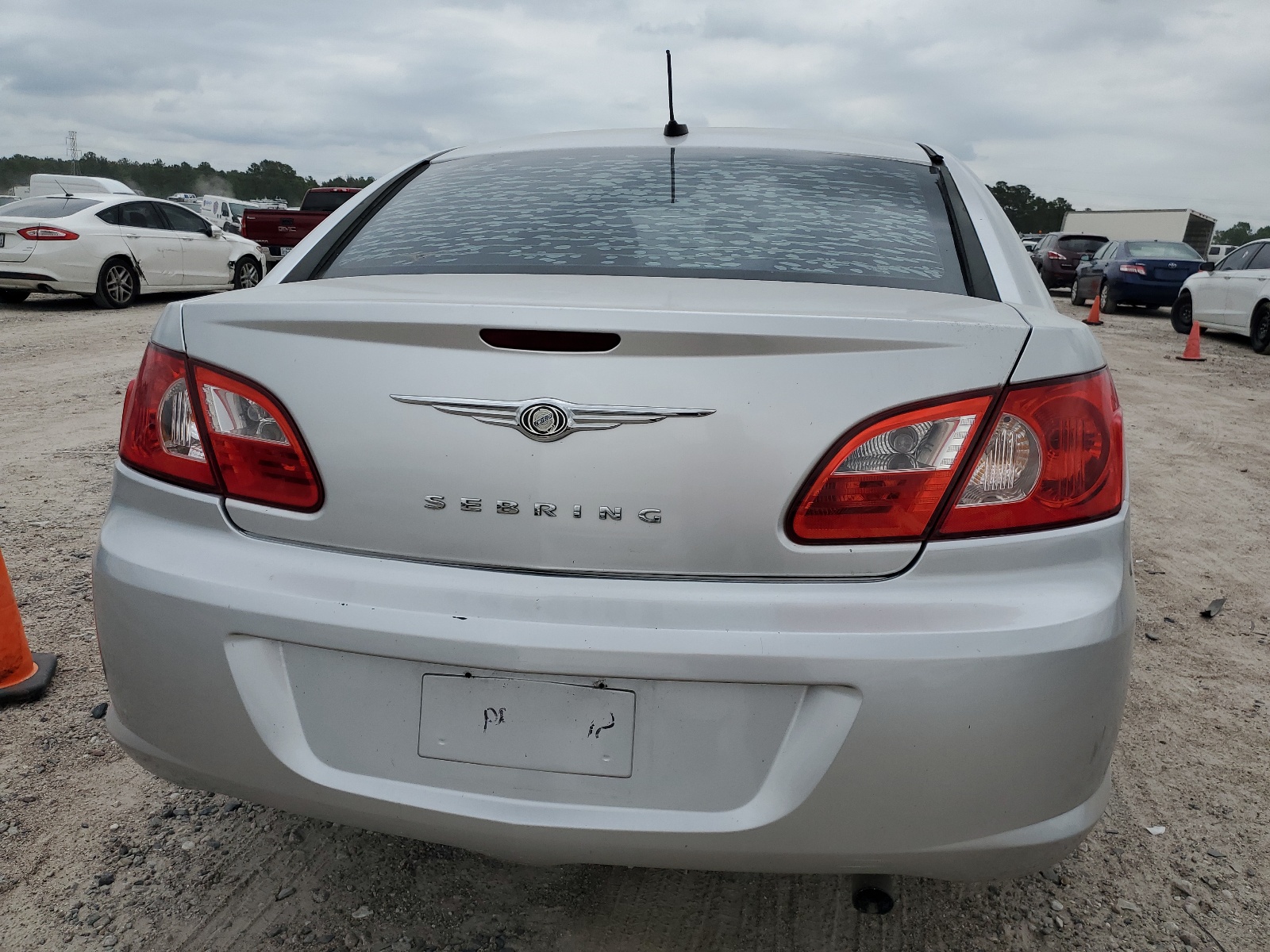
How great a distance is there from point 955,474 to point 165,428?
1.27 m

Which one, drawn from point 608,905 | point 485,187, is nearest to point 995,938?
point 608,905

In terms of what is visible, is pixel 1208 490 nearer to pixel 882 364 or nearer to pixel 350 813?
pixel 882 364

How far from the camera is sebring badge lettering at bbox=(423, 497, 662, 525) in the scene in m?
1.43

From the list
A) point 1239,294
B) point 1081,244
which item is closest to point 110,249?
point 1239,294

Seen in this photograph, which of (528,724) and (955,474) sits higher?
(955,474)

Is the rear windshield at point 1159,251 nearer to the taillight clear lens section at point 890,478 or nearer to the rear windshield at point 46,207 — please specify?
the rear windshield at point 46,207

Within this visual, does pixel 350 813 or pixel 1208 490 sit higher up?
pixel 350 813

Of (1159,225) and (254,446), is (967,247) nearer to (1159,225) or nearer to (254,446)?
(254,446)

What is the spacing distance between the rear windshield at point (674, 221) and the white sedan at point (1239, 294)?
11887 millimetres

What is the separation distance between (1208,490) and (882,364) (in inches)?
199

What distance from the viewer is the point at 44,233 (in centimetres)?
1168

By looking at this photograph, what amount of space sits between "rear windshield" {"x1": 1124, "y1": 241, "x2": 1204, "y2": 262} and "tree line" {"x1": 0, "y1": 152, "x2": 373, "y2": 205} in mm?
70695

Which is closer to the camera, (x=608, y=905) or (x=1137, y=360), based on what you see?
(x=608, y=905)

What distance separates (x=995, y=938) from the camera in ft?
6.39
